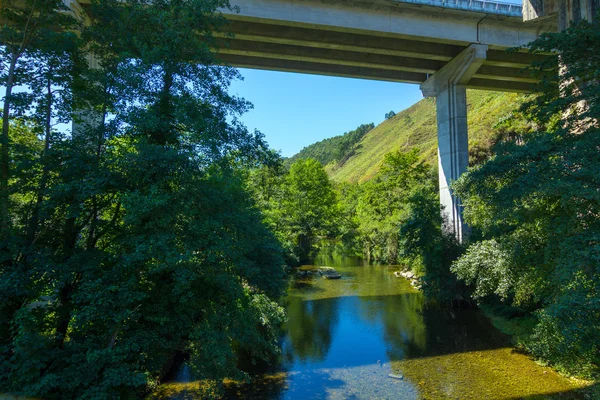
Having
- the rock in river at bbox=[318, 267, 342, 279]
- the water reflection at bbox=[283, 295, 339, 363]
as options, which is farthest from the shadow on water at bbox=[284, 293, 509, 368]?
the rock in river at bbox=[318, 267, 342, 279]

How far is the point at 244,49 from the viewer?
56.6 ft

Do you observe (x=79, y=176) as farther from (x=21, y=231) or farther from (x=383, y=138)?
(x=383, y=138)

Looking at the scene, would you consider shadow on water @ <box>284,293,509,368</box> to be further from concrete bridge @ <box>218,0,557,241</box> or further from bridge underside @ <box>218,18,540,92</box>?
bridge underside @ <box>218,18,540,92</box>

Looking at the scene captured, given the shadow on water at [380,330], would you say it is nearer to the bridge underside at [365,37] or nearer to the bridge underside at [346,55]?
the bridge underside at [365,37]

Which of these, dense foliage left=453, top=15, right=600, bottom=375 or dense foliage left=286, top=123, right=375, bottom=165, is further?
dense foliage left=286, top=123, right=375, bottom=165

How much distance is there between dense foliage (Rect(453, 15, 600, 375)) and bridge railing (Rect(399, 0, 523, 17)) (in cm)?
878

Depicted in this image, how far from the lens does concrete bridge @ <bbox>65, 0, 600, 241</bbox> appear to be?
597 inches

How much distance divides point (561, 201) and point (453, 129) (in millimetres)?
12762

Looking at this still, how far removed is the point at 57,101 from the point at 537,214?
1193cm

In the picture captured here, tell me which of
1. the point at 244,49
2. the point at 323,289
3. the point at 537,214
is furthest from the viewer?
the point at 323,289

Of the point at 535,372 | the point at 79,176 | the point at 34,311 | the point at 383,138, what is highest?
the point at 383,138

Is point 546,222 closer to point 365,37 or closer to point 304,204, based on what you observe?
point 365,37

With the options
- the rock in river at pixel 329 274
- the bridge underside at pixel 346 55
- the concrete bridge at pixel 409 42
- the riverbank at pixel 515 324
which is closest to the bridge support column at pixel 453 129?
the concrete bridge at pixel 409 42

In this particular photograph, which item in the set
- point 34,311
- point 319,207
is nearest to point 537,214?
point 34,311
